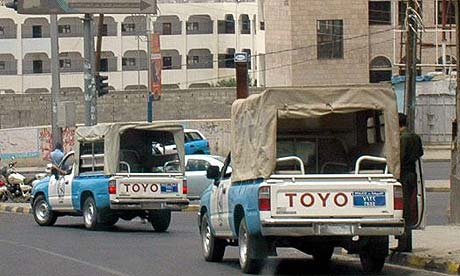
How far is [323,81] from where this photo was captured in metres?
72.7

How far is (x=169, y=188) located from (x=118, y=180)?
1119 millimetres

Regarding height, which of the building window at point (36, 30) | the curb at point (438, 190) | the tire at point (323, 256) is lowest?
the curb at point (438, 190)

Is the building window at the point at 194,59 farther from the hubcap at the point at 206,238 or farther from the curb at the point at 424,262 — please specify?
the curb at the point at 424,262

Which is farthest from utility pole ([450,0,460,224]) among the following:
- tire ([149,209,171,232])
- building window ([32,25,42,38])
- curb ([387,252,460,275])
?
building window ([32,25,42,38])

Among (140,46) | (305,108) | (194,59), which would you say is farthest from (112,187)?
(194,59)

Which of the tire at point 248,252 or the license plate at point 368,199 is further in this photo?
the tire at point 248,252

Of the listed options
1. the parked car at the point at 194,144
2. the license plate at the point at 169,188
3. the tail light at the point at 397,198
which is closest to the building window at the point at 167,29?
the parked car at the point at 194,144

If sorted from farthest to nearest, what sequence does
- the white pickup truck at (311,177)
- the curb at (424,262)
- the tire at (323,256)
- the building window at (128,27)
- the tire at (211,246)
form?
the building window at (128,27), the tire at (211,246), the tire at (323,256), the curb at (424,262), the white pickup truck at (311,177)

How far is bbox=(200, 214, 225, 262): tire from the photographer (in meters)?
19.1

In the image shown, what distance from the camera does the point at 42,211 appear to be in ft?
96.8

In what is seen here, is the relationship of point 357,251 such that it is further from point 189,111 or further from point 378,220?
point 189,111

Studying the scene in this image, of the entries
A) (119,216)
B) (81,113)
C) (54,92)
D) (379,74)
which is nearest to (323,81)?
(379,74)

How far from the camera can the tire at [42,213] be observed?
2930 cm

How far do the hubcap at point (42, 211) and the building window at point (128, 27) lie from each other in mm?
57922
